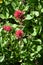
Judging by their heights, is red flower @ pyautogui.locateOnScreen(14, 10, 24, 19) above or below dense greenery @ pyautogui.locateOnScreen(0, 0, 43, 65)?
above

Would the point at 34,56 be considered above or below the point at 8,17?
below

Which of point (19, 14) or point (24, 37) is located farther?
point (24, 37)

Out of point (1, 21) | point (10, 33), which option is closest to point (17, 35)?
point (10, 33)

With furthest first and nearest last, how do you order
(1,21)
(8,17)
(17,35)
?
1. (1,21)
2. (8,17)
3. (17,35)

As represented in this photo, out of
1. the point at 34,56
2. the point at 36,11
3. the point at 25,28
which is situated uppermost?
the point at 36,11

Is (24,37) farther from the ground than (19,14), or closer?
closer

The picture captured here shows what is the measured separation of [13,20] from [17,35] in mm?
493

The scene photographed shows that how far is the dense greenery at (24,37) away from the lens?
7.77ft

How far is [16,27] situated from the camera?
2.54m

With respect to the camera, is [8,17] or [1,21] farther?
[1,21]

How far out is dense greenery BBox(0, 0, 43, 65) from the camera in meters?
2.37

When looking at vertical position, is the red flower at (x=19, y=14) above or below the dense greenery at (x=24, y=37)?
above

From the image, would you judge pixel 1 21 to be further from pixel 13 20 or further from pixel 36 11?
pixel 36 11

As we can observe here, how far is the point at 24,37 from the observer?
8.45 feet
